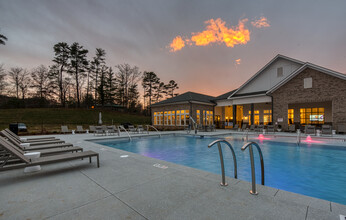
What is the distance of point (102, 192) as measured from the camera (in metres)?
2.80

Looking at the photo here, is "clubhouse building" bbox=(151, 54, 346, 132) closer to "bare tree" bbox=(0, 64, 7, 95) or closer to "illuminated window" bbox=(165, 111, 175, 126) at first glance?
"illuminated window" bbox=(165, 111, 175, 126)

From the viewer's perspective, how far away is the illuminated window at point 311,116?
17.5 metres

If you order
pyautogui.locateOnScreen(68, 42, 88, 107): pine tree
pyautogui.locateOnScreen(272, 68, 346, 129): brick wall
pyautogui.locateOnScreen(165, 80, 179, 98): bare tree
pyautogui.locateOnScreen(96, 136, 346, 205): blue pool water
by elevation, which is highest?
pyautogui.locateOnScreen(68, 42, 88, 107): pine tree

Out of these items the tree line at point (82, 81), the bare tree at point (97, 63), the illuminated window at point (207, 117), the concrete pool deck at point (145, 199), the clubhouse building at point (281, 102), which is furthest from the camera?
the bare tree at point (97, 63)

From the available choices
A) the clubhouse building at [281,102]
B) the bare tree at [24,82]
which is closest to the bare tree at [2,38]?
the clubhouse building at [281,102]

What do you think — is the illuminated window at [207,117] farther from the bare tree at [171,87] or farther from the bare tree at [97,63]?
the bare tree at [97,63]

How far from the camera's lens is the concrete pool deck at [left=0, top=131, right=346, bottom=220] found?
6.88 feet

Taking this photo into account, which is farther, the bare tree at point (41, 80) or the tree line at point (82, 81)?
the bare tree at point (41, 80)

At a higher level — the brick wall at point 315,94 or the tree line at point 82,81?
the tree line at point 82,81

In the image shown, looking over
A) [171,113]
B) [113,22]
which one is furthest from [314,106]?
[113,22]

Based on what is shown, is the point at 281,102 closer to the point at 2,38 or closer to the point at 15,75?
the point at 2,38

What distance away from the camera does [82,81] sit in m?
43.0

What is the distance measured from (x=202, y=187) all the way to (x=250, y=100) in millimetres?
18699

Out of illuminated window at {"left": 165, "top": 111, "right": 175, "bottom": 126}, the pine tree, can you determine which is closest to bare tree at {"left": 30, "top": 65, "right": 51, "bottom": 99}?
the pine tree
